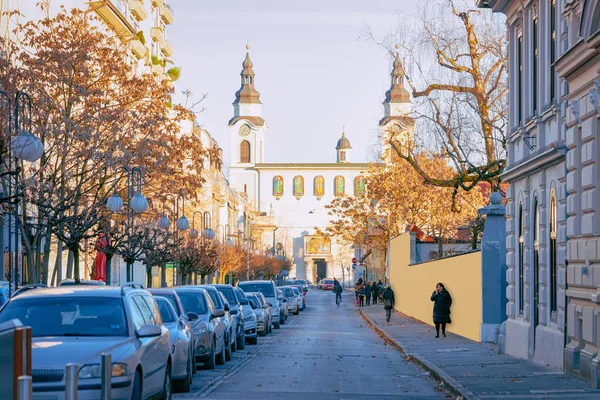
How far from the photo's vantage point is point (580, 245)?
1789 centimetres

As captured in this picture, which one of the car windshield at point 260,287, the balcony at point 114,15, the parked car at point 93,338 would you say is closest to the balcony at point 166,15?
the balcony at point 114,15

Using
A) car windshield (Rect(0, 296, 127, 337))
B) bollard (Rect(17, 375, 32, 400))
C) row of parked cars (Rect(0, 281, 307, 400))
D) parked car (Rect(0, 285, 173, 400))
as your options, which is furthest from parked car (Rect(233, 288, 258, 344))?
bollard (Rect(17, 375, 32, 400))

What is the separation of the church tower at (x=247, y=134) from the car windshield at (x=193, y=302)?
5781 inches

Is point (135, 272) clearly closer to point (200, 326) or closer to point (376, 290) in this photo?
point (376, 290)

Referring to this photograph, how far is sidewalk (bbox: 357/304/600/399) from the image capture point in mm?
16266

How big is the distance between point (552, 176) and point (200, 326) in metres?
7.09

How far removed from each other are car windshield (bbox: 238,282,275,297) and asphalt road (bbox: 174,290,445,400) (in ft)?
35.0

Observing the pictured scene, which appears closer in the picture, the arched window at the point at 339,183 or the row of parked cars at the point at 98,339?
the row of parked cars at the point at 98,339

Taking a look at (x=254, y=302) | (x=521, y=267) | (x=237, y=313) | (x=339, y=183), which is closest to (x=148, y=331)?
(x=521, y=267)

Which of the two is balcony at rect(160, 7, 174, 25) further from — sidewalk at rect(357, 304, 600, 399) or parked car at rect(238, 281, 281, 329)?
sidewalk at rect(357, 304, 600, 399)

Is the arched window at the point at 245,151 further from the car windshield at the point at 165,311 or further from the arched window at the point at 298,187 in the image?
the car windshield at the point at 165,311

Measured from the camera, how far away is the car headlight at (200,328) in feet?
67.9

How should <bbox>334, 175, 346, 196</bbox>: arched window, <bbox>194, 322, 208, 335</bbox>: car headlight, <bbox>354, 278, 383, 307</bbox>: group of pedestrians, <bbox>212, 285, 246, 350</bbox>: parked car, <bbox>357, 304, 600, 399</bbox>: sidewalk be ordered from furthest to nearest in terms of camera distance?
<bbox>334, 175, 346, 196</bbox>: arched window → <bbox>354, 278, 383, 307</bbox>: group of pedestrians → <bbox>212, 285, 246, 350</bbox>: parked car → <bbox>194, 322, 208, 335</bbox>: car headlight → <bbox>357, 304, 600, 399</bbox>: sidewalk

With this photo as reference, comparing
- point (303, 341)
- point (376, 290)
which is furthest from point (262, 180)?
point (303, 341)
